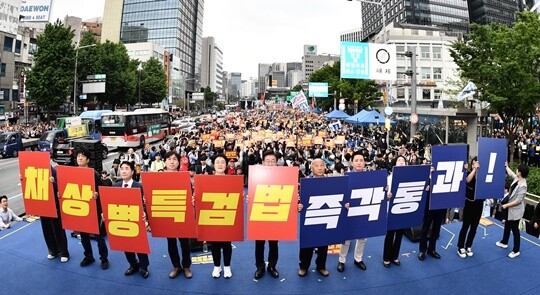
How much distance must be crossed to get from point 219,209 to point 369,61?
11.8 metres

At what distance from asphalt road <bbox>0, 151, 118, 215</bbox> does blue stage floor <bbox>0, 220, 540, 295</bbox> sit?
672 centimetres

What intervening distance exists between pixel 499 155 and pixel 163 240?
6637 mm

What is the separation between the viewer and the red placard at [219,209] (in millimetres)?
5230

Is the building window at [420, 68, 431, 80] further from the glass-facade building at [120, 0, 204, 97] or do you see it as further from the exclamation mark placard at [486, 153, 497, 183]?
the exclamation mark placard at [486, 153, 497, 183]

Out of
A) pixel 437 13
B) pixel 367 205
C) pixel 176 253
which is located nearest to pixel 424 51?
pixel 437 13

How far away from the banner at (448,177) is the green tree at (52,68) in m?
37.6

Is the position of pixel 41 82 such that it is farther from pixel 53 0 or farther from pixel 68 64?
pixel 53 0

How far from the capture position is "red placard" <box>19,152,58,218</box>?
5863mm

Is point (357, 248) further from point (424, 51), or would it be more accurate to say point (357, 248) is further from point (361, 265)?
point (424, 51)

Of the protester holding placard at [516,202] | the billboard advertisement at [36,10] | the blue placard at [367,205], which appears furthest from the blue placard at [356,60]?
the billboard advertisement at [36,10]

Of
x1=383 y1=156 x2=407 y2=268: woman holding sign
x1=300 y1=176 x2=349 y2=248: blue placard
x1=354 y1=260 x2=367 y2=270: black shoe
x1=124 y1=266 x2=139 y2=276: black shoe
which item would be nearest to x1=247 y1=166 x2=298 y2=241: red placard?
x1=300 y1=176 x2=349 y2=248: blue placard

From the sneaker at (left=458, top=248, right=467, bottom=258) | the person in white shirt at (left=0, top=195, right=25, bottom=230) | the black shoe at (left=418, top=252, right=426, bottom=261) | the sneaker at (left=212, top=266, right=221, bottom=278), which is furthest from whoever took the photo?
the person in white shirt at (left=0, top=195, right=25, bottom=230)

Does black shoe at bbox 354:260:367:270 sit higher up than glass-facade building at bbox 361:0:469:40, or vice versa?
glass-facade building at bbox 361:0:469:40

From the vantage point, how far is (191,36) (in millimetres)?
115625
